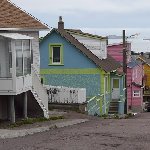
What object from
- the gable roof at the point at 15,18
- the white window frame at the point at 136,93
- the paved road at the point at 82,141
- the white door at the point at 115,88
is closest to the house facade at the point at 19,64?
the gable roof at the point at 15,18

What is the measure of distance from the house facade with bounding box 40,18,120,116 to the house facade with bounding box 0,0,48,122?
11369 millimetres

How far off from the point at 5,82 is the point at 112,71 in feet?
67.0

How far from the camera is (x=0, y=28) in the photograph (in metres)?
21.7

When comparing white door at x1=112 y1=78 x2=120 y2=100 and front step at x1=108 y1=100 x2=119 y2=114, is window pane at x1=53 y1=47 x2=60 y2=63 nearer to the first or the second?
front step at x1=108 y1=100 x2=119 y2=114

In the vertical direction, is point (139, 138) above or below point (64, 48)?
below

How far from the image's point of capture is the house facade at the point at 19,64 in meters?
21.7

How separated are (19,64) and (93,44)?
→ 1856cm

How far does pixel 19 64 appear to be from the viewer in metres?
22.6

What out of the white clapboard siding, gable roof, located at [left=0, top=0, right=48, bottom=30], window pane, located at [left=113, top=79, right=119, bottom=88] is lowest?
window pane, located at [left=113, top=79, right=119, bottom=88]

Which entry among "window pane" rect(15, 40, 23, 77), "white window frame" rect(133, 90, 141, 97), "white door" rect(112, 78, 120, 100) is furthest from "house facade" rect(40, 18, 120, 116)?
"white window frame" rect(133, 90, 141, 97)

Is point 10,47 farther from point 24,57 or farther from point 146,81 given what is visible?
point 146,81

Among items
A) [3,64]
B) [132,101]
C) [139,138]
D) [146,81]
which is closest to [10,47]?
[3,64]

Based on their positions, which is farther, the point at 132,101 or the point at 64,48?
the point at 132,101

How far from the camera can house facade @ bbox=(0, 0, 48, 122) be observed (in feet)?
71.2
